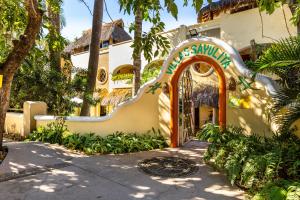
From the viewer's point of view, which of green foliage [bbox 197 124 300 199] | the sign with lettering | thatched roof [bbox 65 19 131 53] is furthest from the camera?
thatched roof [bbox 65 19 131 53]

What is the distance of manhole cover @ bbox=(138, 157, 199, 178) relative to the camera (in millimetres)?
6180

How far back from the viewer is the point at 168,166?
6.73 meters

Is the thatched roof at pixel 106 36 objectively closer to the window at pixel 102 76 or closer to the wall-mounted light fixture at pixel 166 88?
the window at pixel 102 76

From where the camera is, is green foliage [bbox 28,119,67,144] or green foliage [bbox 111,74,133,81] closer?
green foliage [bbox 28,119,67,144]

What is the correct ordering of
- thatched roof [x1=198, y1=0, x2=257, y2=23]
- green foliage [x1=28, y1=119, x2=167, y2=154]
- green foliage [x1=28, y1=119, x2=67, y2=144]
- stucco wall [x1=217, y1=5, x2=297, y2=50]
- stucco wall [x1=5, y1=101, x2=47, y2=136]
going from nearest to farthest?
green foliage [x1=28, y1=119, x2=167, y2=154]
green foliage [x1=28, y1=119, x2=67, y2=144]
stucco wall [x1=5, y1=101, x2=47, y2=136]
stucco wall [x1=217, y1=5, x2=297, y2=50]
thatched roof [x1=198, y1=0, x2=257, y2=23]

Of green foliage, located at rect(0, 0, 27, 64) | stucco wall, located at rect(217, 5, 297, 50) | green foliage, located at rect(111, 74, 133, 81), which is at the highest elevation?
stucco wall, located at rect(217, 5, 297, 50)

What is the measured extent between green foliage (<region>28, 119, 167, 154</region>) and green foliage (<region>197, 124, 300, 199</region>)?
2637 mm

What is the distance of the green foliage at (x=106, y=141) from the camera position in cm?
835

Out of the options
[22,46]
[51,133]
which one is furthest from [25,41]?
[51,133]

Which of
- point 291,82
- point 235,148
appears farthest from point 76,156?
point 291,82

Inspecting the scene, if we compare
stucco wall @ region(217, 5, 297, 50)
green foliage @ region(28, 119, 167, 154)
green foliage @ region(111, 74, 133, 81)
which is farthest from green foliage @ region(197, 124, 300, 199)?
green foliage @ region(111, 74, 133, 81)

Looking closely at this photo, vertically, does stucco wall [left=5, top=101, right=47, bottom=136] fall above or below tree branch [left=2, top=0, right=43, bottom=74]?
below

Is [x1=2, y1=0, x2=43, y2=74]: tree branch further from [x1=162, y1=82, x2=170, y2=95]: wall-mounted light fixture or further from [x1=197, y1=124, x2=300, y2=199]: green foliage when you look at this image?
[x1=197, y1=124, x2=300, y2=199]: green foliage

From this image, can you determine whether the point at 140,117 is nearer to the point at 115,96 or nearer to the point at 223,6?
the point at 223,6
